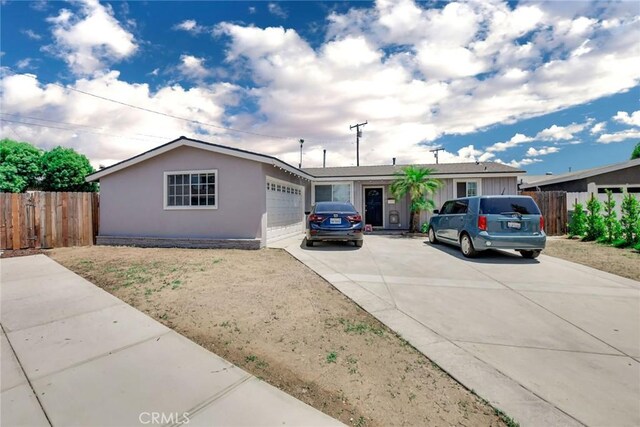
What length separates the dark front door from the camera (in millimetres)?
16078

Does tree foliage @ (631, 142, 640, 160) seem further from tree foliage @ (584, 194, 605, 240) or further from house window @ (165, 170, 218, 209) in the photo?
house window @ (165, 170, 218, 209)

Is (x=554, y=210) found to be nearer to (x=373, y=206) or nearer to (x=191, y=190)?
(x=373, y=206)

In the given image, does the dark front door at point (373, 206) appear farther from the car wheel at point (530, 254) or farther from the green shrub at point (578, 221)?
the green shrub at point (578, 221)

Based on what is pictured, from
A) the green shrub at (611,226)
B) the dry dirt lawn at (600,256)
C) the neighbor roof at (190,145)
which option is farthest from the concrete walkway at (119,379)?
the green shrub at (611,226)

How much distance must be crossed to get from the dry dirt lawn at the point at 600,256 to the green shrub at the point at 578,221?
1.30 m

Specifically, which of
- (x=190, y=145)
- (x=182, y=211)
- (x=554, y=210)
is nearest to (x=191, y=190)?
(x=182, y=211)

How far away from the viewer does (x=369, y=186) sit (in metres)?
16.0

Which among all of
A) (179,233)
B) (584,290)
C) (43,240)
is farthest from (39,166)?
(584,290)

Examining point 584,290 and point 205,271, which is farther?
point 205,271

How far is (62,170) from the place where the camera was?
25.8 meters

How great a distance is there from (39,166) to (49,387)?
31.8m

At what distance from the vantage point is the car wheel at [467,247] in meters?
8.23

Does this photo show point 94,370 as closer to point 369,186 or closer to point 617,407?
point 617,407

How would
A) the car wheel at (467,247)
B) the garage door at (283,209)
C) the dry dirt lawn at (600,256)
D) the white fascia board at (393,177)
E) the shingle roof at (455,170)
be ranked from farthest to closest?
the shingle roof at (455,170)
the white fascia board at (393,177)
the garage door at (283,209)
the car wheel at (467,247)
the dry dirt lawn at (600,256)
